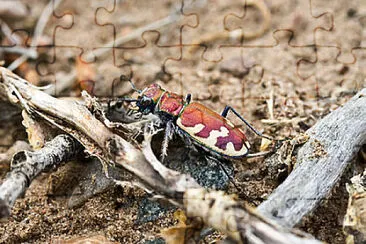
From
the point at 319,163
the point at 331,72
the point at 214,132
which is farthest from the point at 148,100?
the point at 331,72

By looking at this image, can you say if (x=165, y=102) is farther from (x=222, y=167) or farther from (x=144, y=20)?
(x=144, y=20)

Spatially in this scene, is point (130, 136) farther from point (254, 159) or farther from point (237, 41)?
point (237, 41)

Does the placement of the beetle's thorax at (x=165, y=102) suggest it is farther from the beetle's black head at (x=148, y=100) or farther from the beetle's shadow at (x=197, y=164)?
the beetle's shadow at (x=197, y=164)

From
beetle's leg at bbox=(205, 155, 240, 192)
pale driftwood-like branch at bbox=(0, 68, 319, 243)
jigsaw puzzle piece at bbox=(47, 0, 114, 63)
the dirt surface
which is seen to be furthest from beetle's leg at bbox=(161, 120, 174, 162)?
jigsaw puzzle piece at bbox=(47, 0, 114, 63)

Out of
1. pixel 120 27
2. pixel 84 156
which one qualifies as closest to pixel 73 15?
pixel 120 27

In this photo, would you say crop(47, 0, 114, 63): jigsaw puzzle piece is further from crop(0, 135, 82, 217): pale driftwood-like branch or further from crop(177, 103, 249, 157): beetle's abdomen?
crop(0, 135, 82, 217): pale driftwood-like branch

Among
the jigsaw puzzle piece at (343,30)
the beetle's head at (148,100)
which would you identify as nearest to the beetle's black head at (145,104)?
the beetle's head at (148,100)
